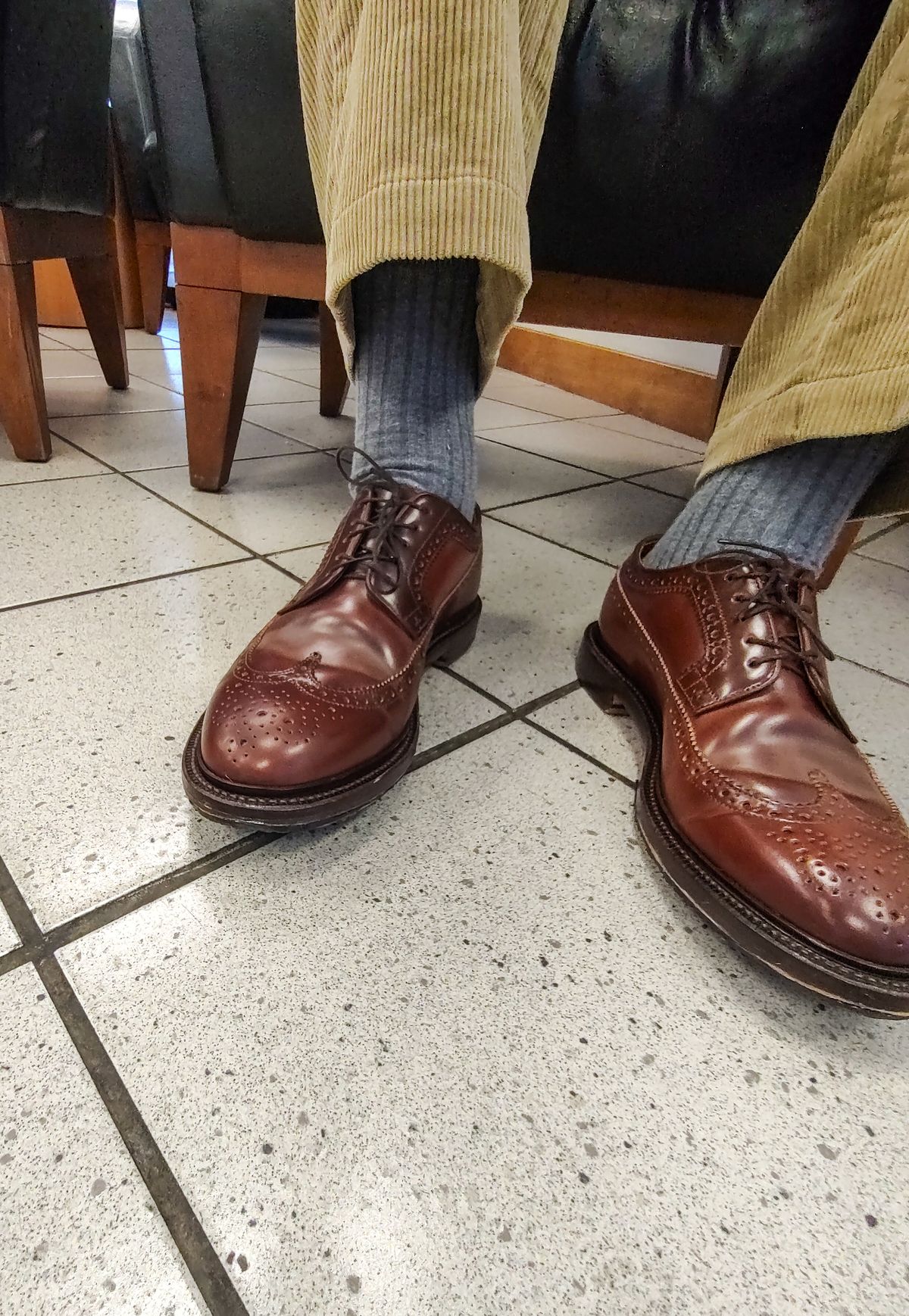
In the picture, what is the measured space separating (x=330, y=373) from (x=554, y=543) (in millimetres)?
726

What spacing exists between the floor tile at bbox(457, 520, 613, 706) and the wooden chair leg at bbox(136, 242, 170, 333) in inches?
70.8

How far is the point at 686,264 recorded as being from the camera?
736 mm

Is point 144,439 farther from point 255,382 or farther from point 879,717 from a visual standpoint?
point 879,717

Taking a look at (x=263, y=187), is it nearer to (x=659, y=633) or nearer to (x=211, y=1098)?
(x=659, y=633)

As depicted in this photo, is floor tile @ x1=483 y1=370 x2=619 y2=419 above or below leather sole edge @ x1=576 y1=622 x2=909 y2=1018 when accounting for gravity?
below

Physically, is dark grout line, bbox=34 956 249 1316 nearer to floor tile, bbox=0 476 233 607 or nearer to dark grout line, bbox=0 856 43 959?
dark grout line, bbox=0 856 43 959

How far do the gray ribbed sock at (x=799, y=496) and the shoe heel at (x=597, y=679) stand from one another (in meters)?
0.12

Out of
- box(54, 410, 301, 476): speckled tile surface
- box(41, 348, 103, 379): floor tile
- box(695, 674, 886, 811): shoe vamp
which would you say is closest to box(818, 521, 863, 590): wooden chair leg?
box(695, 674, 886, 811): shoe vamp

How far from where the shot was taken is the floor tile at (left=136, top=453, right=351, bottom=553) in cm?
86

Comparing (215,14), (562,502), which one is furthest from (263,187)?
(562,502)

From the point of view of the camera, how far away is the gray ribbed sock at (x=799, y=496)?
1.66ft

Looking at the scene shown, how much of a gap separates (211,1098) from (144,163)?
223cm

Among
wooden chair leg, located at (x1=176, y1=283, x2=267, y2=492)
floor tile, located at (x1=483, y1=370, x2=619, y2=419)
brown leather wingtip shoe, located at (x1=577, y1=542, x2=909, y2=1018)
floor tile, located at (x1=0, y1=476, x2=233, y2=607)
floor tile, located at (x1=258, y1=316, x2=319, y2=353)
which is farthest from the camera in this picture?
floor tile, located at (x1=258, y1=316, x2=319, y2=353)

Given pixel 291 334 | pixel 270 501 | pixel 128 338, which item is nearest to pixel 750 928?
pixel 270 501
